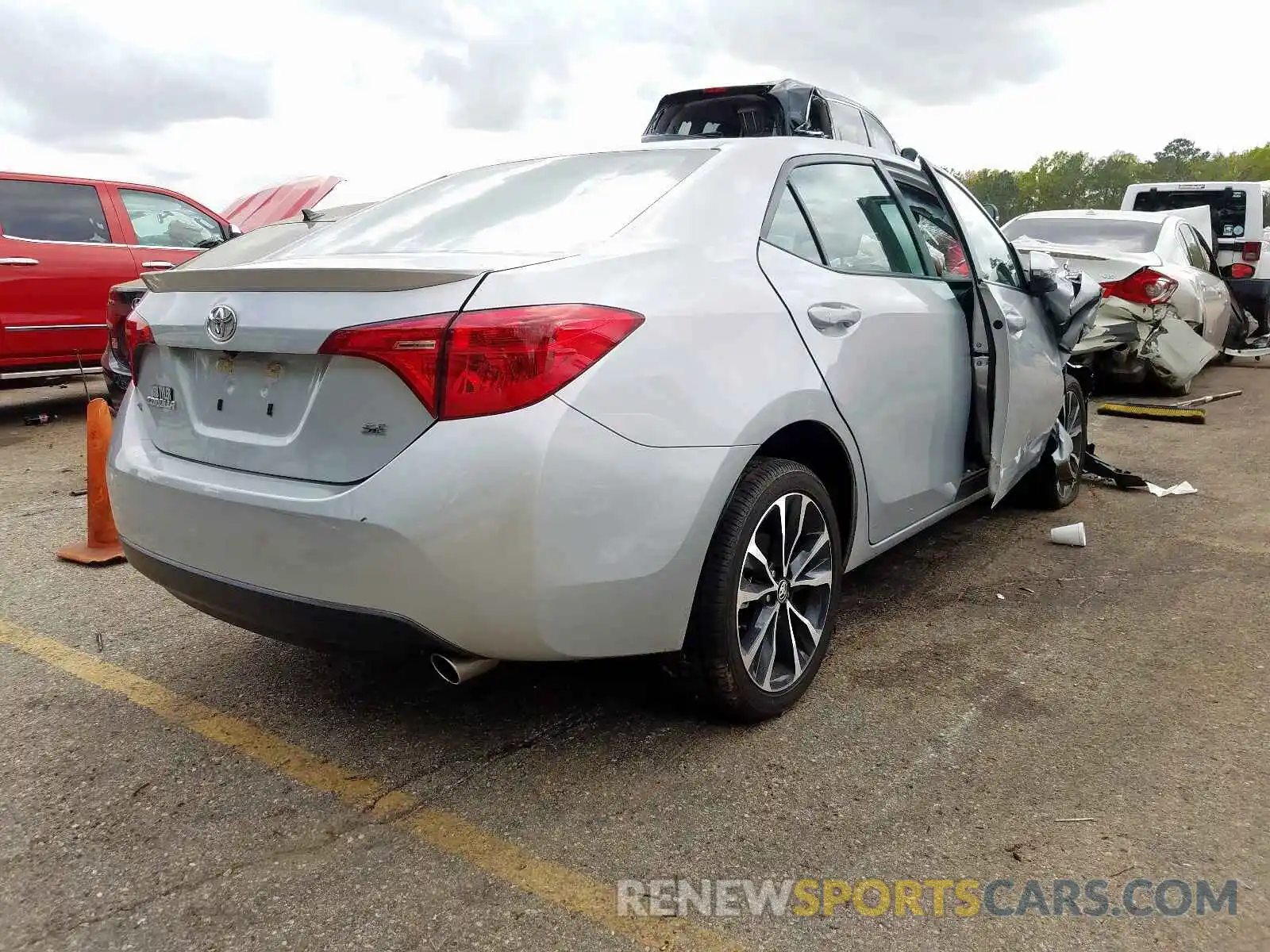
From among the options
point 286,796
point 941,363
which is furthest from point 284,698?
point 941,363

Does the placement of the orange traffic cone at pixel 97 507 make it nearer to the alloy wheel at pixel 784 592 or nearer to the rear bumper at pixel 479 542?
the rear bumper at pixel 479 542

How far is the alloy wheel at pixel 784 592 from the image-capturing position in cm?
267

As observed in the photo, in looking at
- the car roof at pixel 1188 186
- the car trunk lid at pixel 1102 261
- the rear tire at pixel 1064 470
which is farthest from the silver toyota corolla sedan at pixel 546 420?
the car roof at pixel 1188 186

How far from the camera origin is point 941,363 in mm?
3512

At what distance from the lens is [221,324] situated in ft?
7.92

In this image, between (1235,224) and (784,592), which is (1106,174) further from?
(784,592)

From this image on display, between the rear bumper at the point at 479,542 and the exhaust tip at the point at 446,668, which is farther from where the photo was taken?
the exhaust tip at the point at 446,668

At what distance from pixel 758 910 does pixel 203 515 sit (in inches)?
61.1

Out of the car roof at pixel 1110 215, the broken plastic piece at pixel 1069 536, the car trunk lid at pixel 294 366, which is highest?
the car roof at pixel 1110 215

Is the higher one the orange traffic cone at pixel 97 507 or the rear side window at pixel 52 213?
the rear side window at pixel 52 213

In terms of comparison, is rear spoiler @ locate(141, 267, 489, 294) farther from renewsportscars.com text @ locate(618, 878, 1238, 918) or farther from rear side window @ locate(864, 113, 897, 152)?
rear side window @ locate(864, 113, 897, 152)

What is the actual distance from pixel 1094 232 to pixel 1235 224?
5.77 m

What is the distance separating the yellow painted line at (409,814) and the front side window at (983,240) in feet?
8.90

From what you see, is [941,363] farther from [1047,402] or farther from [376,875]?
[376,875]
